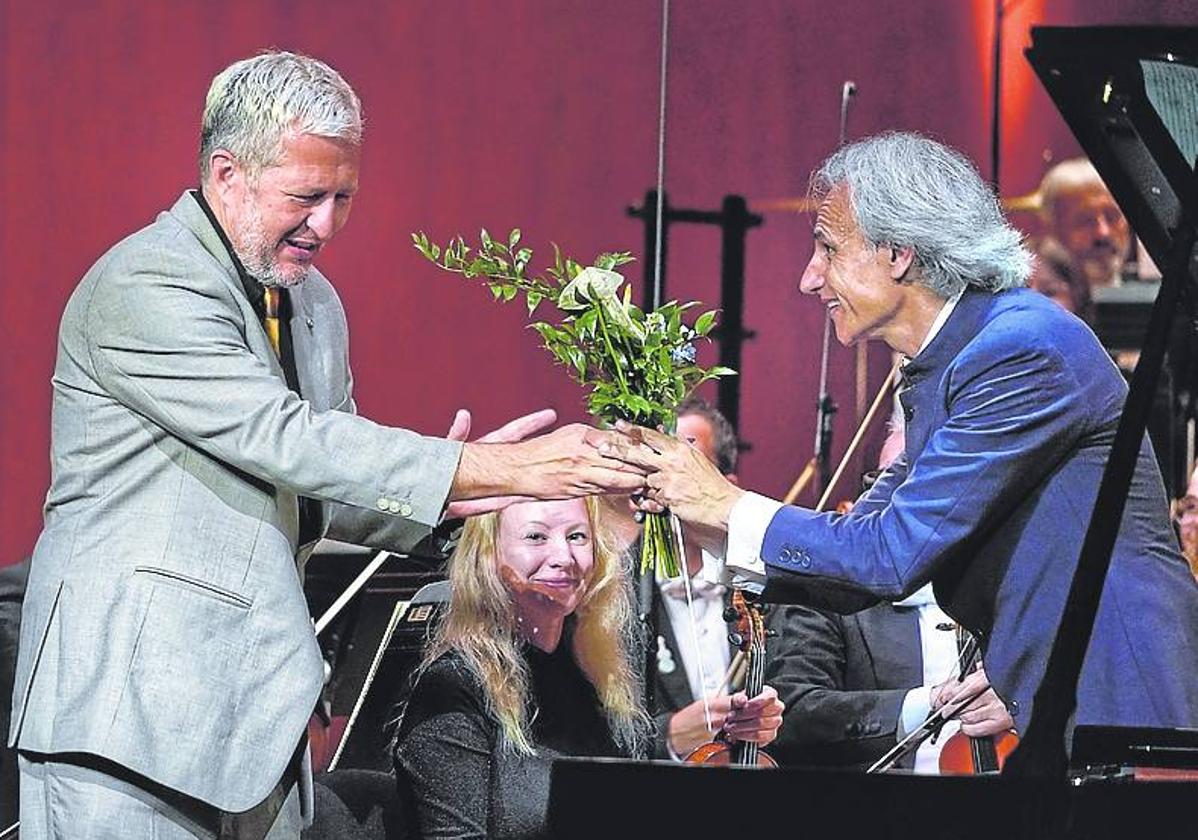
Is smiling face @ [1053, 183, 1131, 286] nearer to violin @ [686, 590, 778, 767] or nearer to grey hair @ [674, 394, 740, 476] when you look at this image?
grey hair @ [674, 394, 740, 476]

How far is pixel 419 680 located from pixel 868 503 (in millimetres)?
904

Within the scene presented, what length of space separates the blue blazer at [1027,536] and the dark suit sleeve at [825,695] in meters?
1.18

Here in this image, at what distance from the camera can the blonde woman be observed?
330cm

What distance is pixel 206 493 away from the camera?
254 centimetres

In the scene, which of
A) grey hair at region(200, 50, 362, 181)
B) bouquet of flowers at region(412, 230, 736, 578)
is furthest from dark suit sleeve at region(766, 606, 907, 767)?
grey hair at region(200, 50, 362, 181)

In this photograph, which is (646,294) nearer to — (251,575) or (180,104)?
(180,104)

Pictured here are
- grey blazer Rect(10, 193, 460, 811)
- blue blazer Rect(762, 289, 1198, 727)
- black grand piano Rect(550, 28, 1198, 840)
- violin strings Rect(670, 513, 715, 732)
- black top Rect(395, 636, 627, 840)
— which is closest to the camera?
black grand piano Rect(550, 28, 1198, 840)

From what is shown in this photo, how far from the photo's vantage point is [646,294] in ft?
19.1

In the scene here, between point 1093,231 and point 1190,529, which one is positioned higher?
point 1093,231

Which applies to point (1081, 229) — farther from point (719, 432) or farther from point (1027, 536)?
point (1027, 536)

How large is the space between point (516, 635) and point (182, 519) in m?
1.11

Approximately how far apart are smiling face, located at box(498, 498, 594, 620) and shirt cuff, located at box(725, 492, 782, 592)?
32.3 inches

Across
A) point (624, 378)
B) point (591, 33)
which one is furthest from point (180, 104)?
point (624, 378)

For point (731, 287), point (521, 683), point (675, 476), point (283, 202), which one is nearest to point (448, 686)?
point (521, 683)
